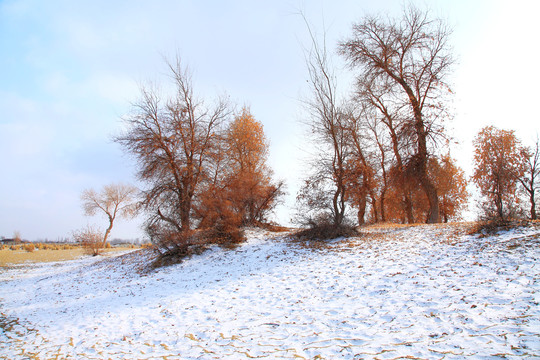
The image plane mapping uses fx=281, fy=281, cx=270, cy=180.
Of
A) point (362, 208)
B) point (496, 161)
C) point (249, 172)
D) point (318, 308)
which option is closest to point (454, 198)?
point (496, 161)

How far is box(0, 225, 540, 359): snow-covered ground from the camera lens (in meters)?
3.97

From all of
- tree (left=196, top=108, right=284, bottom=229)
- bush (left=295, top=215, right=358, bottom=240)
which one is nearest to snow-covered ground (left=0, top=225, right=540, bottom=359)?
bush (left=295, top=215, right=358, bottom=240)

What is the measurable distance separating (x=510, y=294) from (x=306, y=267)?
4.79m

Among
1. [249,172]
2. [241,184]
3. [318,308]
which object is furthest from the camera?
[249,172]

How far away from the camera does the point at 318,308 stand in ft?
18.1

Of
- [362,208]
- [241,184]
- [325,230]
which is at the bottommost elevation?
[325,230]

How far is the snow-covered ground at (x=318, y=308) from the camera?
3969mm

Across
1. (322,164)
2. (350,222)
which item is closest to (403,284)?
(350,222)

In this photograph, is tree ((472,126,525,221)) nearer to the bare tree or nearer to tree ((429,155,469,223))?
tree ((429,155,469,223))

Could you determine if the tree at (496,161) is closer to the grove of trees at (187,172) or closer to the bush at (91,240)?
the grove of trees at (187,172)

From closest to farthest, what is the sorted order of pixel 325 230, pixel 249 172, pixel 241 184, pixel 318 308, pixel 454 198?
pixel 318 308, pixel 325 230, pixel 241 184, pixel 249 172, pixel 454 198

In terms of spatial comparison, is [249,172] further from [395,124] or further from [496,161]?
[496,161]

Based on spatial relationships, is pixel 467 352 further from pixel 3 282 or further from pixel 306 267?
pixel 3 282

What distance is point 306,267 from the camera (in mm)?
8492
